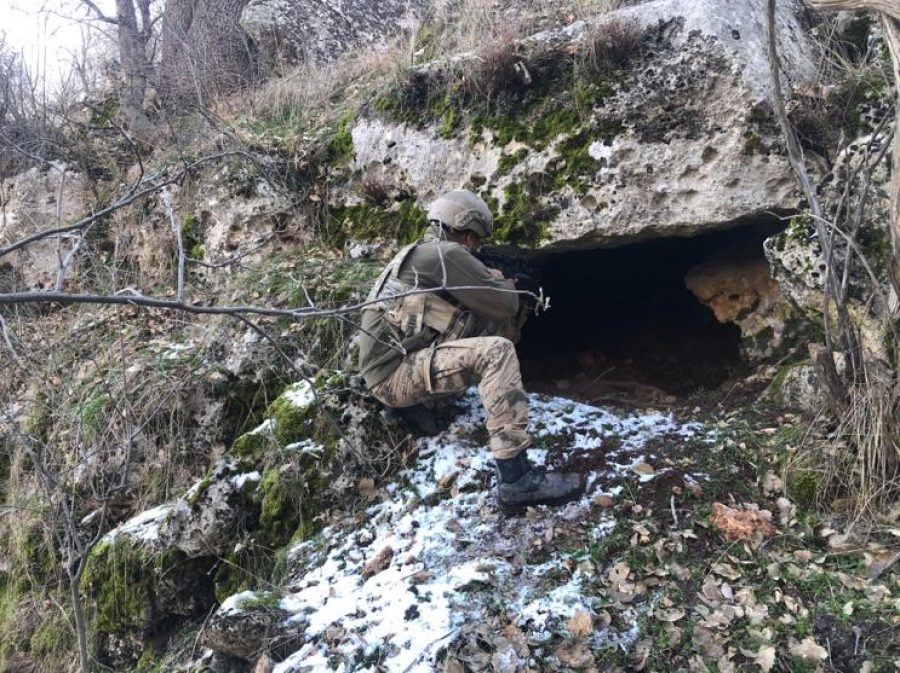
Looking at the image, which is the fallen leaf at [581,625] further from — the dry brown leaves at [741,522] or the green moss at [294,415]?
the green moss at [294,415]

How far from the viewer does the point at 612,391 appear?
5.20 meters

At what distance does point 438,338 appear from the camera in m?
3.82

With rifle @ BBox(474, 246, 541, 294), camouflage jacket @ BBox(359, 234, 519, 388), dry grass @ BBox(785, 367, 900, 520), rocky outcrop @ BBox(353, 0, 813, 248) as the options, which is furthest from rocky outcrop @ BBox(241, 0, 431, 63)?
dry grass @ BBox(785, 367, 900, 520)

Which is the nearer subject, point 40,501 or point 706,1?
point 706,1

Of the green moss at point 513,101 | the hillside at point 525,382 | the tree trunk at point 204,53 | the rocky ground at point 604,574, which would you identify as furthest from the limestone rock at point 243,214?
the rocky ground at point 604,574

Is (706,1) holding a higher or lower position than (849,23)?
higher

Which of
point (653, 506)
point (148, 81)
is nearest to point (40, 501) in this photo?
point (653, 506)

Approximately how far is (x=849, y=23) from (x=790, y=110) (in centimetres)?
126

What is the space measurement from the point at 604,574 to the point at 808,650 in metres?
0.85

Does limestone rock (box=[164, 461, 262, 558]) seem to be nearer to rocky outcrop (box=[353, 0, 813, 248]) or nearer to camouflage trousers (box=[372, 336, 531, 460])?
camouflage trousers (box=[372, 336, 531, 460])

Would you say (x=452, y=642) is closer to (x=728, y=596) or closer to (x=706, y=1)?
(x=728, y=596)

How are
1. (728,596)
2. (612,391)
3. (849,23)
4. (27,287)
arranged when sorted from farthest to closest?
(27,287) < (612,391) < (849,23) < (728,596)

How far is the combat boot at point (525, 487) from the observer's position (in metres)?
3.44

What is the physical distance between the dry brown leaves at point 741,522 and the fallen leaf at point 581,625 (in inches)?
31.9
